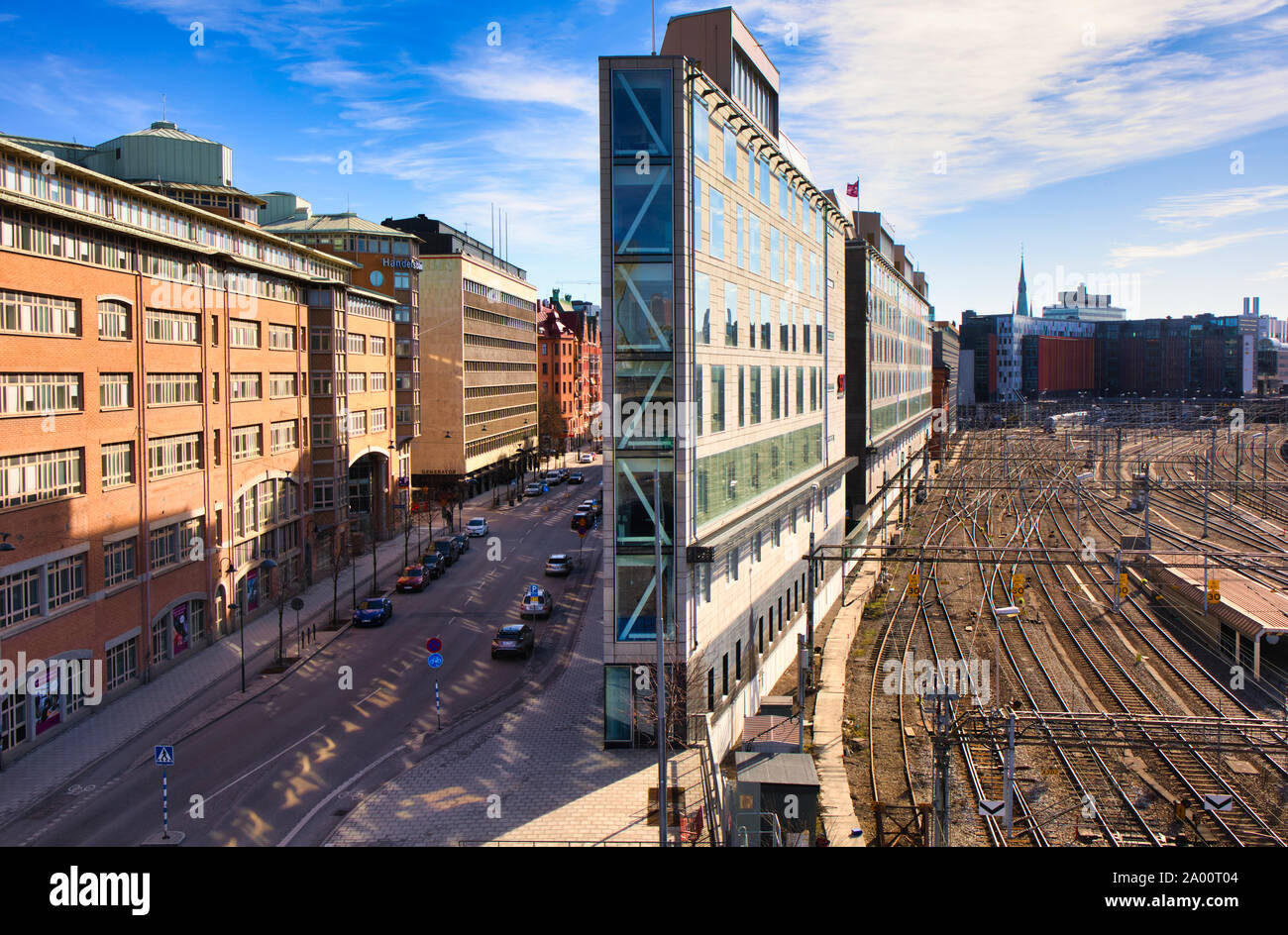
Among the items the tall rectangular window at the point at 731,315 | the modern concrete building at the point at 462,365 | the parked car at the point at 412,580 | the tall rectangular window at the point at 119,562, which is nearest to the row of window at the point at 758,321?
the tall rectangular window at the point at 731,315

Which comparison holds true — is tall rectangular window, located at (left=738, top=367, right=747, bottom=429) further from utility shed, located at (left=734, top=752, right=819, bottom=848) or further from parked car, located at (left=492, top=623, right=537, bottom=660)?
parked car, located at (left=492, top=623, right=537, bottom=660)

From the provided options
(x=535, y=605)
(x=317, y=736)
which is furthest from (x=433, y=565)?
(x=317, y=736)

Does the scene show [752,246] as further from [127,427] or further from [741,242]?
[127,427]

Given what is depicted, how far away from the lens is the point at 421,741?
23297 mm

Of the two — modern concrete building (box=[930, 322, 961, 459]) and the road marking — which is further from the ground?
modern concrete building (box=[930, 322, 961, 459])

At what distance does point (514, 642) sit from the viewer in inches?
1222

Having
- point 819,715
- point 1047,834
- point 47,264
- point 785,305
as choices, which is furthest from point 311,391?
point 1047,834

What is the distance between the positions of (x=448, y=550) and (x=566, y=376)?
216 ft

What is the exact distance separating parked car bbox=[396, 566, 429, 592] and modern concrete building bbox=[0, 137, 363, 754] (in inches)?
191

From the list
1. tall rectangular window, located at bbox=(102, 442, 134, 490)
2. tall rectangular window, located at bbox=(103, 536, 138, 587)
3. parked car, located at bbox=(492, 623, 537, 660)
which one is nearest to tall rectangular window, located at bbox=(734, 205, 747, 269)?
parked car, located at bbox=(492, 623, 537, 660)

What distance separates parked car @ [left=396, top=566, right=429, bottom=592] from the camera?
4138cm

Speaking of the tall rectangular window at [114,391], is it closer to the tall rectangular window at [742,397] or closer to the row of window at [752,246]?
the row of window at [752,246]
